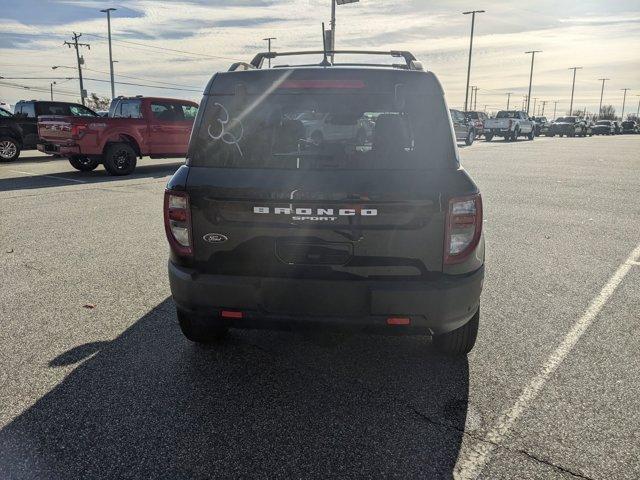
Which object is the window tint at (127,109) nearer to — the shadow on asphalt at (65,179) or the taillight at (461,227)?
the shadow on asphalt at (65,179)

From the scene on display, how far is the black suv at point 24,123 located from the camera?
1708 centimetres

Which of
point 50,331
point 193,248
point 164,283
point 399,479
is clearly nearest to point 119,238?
point 164,283

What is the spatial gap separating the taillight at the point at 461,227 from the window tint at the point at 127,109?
13469 millimetres

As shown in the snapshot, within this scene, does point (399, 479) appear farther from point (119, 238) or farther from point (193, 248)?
point (119, 238)

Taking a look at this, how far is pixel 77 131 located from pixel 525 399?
13066mm

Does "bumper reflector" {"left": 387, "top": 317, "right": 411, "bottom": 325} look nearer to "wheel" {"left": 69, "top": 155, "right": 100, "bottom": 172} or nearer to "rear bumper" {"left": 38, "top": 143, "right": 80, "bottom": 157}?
"rear bumper" {"left": 38, "top": 143, "right": 80, "bottom": 157}

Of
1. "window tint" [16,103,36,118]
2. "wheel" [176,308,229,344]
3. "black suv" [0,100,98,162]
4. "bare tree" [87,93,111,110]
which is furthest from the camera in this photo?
"bare tree" [87,93,111,110]

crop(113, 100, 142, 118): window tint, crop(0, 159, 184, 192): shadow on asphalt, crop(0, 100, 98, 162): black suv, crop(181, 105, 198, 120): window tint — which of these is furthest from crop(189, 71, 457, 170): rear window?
crop(0, 100, 98, 162): black suv

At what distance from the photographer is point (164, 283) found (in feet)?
16.8

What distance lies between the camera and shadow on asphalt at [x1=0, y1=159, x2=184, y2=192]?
12125 mm

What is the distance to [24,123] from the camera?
57.3 ft

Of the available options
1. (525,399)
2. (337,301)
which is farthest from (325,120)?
(525,399)

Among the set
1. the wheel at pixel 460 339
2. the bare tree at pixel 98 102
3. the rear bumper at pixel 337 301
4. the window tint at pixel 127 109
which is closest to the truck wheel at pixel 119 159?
the window tint at pixel 127 109

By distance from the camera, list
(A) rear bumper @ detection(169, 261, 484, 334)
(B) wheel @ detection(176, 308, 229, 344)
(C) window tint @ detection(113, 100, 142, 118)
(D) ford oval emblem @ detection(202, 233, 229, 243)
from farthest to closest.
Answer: (C) window tint @ detection(113, 100, 142, 118) < (B) wheel @ detection(176, 308, 229, 344) < (D) ford oval emblem @ detection(202, 233, 229, 243) < (A) rear bumper @ detection(169, 261, 484, 334)
